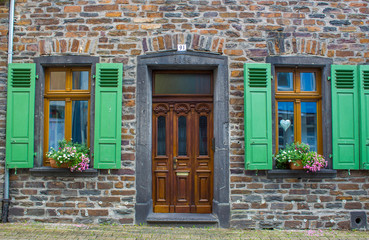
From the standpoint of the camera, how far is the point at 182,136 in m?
5.93

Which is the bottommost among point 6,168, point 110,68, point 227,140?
point 6,168

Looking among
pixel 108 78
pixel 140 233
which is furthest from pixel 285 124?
pixel 108 78

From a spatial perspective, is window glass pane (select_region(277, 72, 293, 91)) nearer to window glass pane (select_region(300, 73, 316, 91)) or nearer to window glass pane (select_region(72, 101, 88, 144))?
window glass pane (select_region(300, 73, 316, 91))

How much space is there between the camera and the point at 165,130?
19.5ft

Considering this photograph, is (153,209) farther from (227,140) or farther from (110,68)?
(110,68)

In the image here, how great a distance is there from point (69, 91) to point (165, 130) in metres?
1.80

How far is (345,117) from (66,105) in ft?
15.6

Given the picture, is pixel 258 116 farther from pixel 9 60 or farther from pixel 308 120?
pixel 9 60

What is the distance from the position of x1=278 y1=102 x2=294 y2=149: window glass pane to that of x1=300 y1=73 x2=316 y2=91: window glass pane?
387mm

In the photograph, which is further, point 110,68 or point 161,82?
point 161,82

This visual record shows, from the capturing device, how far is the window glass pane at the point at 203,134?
5.92m

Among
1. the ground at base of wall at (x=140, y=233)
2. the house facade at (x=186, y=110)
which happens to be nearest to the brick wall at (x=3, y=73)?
the house facade at (x=186, y=110)

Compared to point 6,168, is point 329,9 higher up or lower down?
higher up

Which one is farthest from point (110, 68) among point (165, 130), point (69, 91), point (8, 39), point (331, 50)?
point (331, 50)
